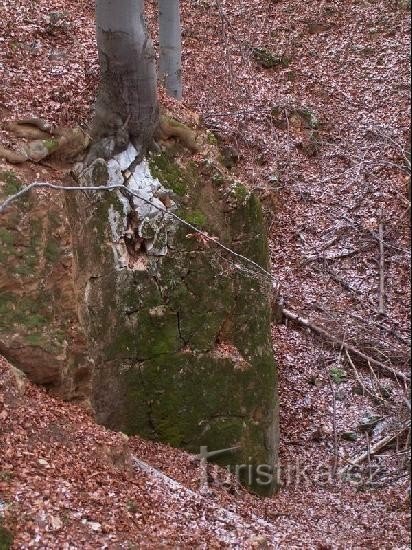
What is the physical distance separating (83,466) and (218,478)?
6.76ft

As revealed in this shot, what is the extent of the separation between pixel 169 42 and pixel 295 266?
4.32m

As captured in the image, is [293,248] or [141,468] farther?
[293,248]

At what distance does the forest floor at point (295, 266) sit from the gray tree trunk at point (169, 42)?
101 cm

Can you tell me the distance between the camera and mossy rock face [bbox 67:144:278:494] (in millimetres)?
6352

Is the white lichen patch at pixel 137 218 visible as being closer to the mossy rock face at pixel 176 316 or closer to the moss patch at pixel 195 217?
the mossy rock face at pixel 176 316

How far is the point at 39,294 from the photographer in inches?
226

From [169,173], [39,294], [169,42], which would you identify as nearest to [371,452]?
[169,173]

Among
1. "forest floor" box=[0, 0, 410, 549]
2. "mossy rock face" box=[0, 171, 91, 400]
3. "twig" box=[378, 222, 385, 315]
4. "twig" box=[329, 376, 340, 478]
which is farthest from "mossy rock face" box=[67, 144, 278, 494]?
"twig" box=[378, 222, 385, 315]

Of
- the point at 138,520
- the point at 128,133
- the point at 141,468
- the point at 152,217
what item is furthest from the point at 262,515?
the point at 128,133

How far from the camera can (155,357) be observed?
6605 millimetres

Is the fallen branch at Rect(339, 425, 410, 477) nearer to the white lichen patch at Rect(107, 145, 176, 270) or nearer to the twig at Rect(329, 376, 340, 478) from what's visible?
the twig at Rect(329, 376, 340, 478)

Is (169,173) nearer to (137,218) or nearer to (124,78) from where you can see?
(137,218)

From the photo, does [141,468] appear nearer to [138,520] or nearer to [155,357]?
[138,520]

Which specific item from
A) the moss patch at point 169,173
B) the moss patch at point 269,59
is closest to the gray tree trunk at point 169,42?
the moss patch at point 169,173
